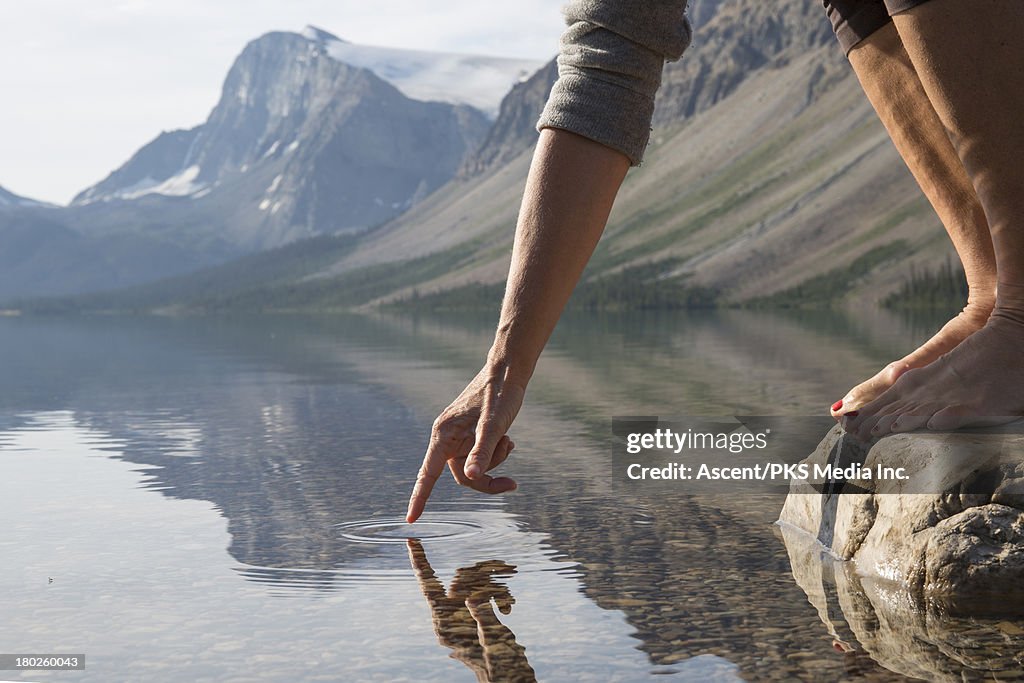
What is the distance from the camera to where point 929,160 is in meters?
3.94

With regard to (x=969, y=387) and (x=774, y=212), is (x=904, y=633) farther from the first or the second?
(x=774, y=212)

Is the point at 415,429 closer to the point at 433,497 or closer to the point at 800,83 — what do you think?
the point at 433,497

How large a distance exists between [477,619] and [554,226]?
165 centimetres

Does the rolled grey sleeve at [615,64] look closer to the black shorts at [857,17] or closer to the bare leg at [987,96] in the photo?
the bare leg at [987,96]

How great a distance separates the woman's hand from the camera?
8.82 feet

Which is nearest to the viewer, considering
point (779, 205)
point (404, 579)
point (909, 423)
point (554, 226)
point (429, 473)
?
point (554, 226)

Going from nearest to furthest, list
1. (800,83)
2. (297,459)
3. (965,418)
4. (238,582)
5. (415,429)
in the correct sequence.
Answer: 1. (965,418)
2. (238,582)
3. (297,459)
4. (415,429)
5. (800,83)

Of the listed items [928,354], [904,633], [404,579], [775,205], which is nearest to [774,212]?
[775,205]

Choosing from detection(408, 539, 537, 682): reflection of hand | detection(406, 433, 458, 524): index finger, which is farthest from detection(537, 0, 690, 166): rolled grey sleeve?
detection(408, 539, 537, 682): reflection of hand

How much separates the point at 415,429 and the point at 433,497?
4.75m

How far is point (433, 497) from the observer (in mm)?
6688

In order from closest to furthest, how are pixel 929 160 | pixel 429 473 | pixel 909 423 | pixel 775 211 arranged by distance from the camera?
pixel 429 473
pixel 929 160
pixel 909 423
pixel 775 211

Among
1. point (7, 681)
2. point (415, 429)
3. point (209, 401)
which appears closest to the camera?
point (7, 681)

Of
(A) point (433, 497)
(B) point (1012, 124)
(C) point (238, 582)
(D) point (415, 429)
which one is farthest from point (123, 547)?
(D) point (415, 429)
